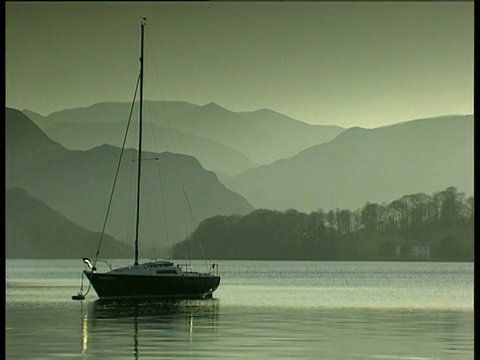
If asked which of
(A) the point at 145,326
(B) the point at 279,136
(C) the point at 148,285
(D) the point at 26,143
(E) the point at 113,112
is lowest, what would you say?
(A) the point at 145,326

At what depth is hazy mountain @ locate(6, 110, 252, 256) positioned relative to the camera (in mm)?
52969

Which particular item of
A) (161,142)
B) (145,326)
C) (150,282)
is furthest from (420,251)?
(145,326)

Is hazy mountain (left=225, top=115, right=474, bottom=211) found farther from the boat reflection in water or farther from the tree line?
the boat reflection in water

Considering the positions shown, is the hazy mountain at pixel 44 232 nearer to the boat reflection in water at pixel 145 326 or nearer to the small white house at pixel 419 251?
the small white house at pixel 419 251

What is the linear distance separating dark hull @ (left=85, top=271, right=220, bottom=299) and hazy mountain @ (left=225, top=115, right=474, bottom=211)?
35.3 metres

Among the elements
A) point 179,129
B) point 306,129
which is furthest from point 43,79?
point 306,129

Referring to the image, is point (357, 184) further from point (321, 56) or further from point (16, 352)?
point (16, 352)

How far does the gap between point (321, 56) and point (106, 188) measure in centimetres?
1413

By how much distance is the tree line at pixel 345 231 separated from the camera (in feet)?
184

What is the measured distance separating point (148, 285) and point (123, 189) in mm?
46509

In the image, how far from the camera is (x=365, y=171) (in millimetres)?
61688

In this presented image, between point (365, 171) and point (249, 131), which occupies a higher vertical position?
point (249, 131)

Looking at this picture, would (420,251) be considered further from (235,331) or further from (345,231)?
(235,331)

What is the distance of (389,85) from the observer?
5938 cm
